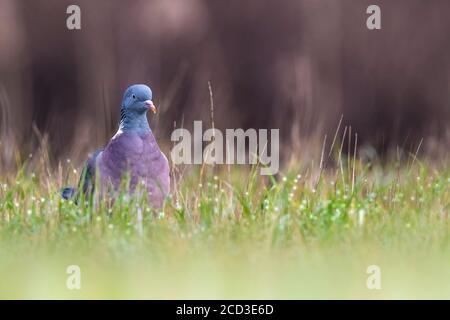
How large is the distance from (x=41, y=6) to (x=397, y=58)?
157 inches

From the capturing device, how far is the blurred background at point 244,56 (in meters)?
11.3

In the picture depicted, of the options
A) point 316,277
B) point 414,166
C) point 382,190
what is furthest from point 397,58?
point 316,277

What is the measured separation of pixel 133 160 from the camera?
6004mm

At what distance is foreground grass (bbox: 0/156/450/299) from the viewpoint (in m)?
4.45

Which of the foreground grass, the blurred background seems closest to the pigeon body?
the foreground grass

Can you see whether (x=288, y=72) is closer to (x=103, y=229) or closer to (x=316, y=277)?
(x=103, y=229)

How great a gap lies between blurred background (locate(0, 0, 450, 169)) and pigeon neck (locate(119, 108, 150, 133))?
477 cm

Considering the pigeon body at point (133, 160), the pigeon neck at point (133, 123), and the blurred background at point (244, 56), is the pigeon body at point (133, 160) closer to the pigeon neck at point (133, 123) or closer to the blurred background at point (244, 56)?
the pigeon neck at point (133, 123)

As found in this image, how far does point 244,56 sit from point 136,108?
18.6 feet

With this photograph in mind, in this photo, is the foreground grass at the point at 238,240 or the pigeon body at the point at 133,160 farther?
the pigeon body at the point at 133,160

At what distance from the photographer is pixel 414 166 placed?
6.99m

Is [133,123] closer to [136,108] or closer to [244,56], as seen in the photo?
[136,108]

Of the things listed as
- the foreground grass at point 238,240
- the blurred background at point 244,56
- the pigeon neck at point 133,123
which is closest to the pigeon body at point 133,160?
the pigeon neck at point 133,123

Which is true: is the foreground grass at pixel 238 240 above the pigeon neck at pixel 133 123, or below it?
below
